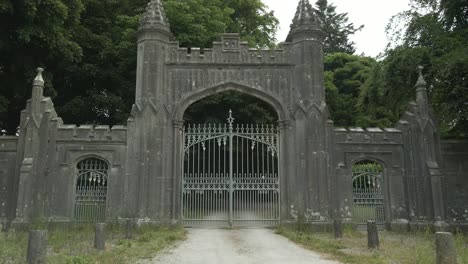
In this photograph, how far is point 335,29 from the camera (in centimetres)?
4719

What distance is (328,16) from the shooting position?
47.7m

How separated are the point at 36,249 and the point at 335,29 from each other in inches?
1731

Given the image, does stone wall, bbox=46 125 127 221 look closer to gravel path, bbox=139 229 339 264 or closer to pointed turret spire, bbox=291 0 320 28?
gravel path, bbox=139 229 339 264

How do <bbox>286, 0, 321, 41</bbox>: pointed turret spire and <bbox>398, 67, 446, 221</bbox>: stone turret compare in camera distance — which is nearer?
<bbox>398, 67, 446, 221</bbox>: stone turret

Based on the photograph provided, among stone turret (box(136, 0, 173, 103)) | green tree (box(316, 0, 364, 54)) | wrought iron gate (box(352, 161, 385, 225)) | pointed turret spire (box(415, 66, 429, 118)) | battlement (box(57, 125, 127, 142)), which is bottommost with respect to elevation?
wrought iron gate (box(352, 161, 385, 225))

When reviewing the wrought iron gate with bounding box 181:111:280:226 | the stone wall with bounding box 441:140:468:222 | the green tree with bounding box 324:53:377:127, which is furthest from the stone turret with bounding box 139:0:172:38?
the green tree with bounding box 324:53:377:127

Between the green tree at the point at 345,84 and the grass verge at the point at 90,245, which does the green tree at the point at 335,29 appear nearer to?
the green tree at the point at 345,84

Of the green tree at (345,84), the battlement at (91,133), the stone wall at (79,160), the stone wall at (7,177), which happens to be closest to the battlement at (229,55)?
the battlement at (91,133)

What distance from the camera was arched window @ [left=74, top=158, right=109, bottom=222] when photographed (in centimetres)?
1439

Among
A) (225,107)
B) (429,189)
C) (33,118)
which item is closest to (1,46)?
(33,118)

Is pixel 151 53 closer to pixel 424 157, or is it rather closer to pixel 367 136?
pixel 367 136

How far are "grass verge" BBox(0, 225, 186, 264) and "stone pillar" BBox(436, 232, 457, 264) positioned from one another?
570 cm

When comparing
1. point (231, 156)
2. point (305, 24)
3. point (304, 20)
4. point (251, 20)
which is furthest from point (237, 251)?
point (251, 20)

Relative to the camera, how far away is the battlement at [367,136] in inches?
594
